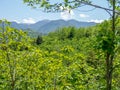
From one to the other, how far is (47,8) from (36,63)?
19.0 feet

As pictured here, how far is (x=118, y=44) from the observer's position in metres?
5.93

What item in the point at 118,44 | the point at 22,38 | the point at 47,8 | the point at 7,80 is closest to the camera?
the point at 118,44

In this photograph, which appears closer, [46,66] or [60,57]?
[46,66]

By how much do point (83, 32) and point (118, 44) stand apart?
13419 cm

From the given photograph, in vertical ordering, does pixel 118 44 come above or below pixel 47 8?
below

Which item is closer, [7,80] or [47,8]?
[47,8]

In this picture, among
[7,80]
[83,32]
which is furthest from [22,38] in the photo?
[83,32]

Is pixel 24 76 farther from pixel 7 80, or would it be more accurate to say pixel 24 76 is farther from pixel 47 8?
pixel 47 8

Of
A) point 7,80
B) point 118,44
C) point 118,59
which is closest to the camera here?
point 118,44

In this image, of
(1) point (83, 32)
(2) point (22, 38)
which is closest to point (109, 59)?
(2) point (22, 38)

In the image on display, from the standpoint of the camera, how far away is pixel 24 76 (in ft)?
37.6

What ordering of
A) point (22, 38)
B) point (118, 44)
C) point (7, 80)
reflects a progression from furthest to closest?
1. point (7, 80)
2. point (22, 38)
3. point (118, 44)

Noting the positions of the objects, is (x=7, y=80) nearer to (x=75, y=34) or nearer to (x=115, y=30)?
(x=115, y=30)

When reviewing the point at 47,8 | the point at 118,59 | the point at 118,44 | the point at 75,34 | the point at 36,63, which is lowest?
the point at 75,34
